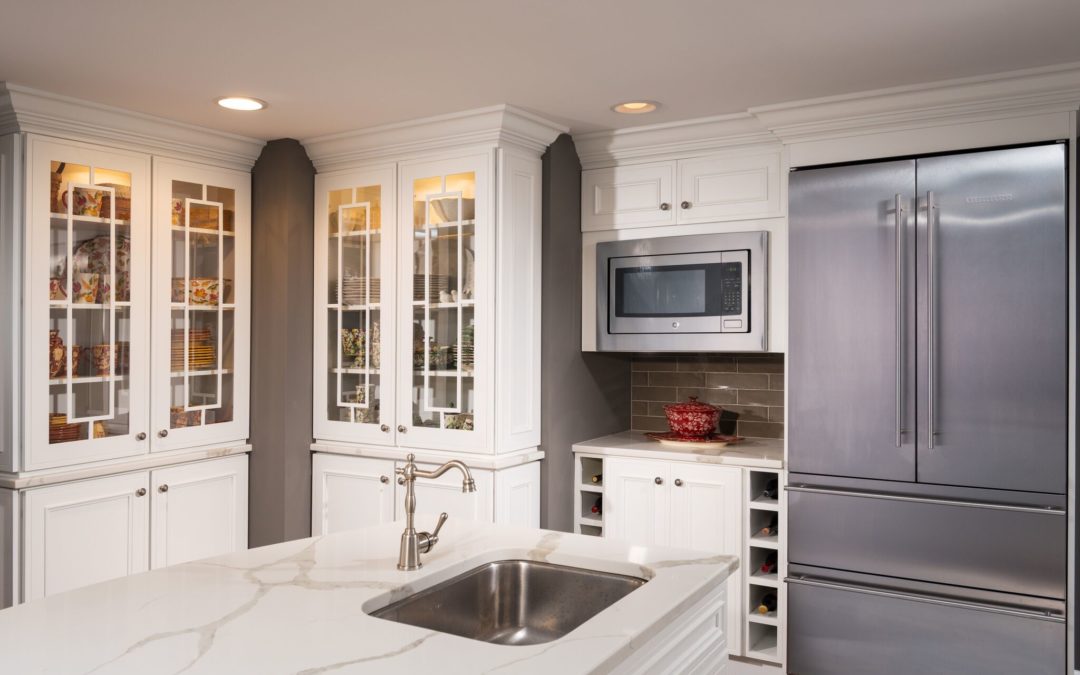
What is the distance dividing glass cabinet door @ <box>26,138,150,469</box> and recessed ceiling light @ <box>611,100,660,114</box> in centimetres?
197

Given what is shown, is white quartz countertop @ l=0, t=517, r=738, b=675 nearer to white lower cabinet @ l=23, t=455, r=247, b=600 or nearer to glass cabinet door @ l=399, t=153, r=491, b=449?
glass cabinet door @ l=399, t=153, r=491, b=449

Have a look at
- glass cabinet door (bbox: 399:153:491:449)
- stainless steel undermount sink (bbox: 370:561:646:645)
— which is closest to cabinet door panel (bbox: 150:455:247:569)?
glass cabinet door (bbox: 399:153:491:449)

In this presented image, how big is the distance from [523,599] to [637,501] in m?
1.68

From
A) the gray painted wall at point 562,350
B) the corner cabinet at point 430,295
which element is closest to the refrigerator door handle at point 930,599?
the gray painted wall at point 562,350

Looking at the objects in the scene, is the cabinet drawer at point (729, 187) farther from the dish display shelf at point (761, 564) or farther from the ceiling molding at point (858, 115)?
the dish display shelf at point (761, 564)

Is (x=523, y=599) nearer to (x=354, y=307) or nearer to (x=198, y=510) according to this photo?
(x=354, y=307)

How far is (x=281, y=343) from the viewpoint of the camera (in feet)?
12.6

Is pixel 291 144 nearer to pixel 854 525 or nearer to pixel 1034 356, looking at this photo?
pixel 854 525

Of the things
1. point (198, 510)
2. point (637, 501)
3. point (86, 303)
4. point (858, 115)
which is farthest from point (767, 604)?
point (86, 303)

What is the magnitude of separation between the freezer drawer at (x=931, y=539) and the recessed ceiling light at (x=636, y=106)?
5.12 feet

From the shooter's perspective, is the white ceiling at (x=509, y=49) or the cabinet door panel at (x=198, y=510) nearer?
the white ceiling at (x=509, y=49)

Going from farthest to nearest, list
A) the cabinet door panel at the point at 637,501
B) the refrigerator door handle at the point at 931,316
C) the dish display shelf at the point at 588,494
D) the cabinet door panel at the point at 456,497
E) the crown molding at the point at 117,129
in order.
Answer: the dish display shelf at the point at 588,494
the cabinet door panel at the point at 637,501
the cabinet door panel at the point at 456,497
the crown molding at the point at 117,129
the refrigerator door handle at the point at 931,316

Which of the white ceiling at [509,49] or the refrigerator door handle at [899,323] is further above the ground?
the white ceiling at [509,49]

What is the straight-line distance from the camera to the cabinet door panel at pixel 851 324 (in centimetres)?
304
